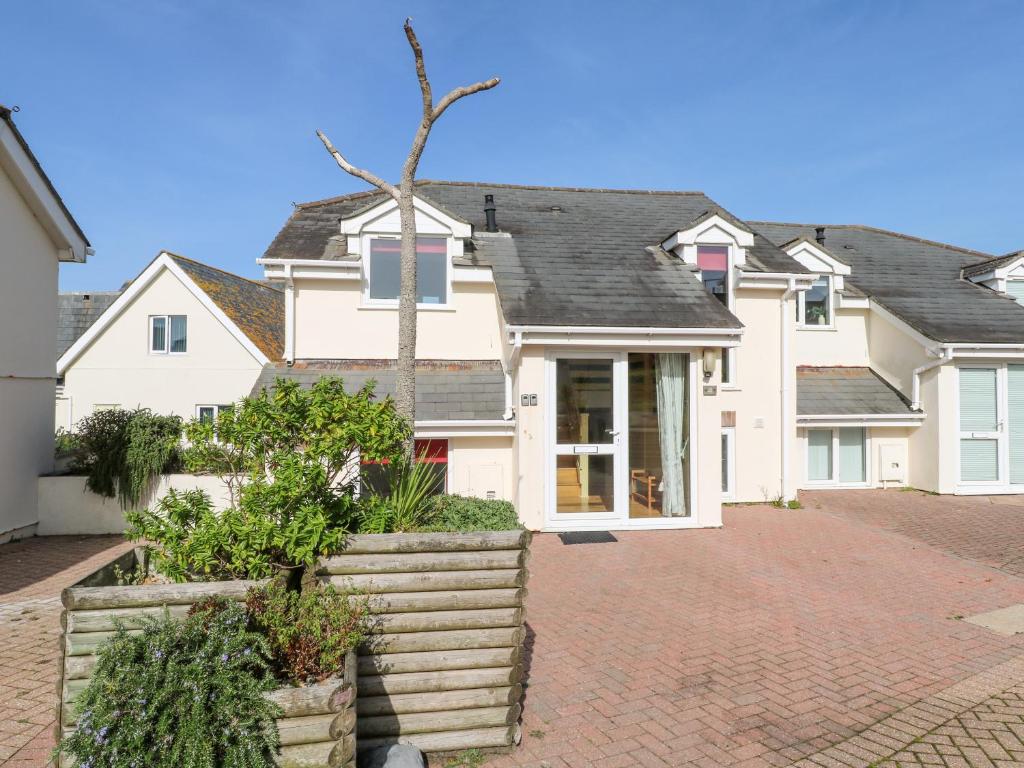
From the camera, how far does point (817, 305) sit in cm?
1555

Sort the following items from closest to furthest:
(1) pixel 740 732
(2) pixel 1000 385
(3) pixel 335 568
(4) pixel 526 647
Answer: (3) pixel 335 568
(1) pixel 740 732
(4) pixel 526 647
(2) pixel 1000 385

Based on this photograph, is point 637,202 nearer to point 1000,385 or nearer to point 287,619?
point 1000,385

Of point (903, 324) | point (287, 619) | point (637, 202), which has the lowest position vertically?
point (287, 619)

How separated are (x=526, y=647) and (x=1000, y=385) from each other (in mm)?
14199

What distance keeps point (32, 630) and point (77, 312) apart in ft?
79.2

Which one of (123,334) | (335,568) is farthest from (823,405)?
(123,334)

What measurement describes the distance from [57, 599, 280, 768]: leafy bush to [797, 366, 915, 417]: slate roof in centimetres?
1386

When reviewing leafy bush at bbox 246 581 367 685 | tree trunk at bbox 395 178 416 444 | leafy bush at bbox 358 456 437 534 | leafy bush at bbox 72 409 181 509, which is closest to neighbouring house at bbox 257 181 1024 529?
leafy bush at bbox 72 409 181 509

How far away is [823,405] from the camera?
562 inches

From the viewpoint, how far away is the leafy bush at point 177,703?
2561 mm

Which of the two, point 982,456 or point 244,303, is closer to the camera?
point 982,456

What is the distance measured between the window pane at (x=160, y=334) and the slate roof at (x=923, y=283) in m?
20.1

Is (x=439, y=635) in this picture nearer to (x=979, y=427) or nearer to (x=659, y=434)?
(x=659, y=434)

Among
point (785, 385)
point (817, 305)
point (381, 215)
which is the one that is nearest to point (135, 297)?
point (381, 215)
